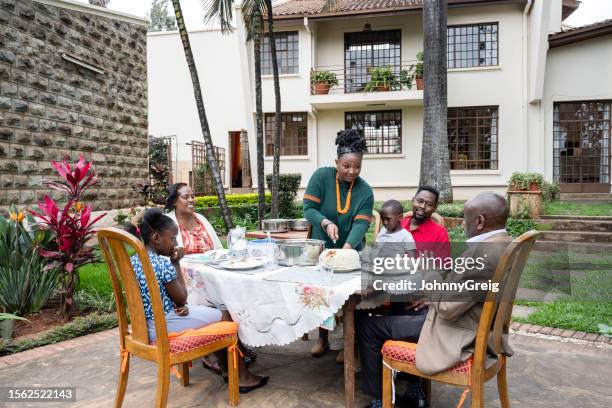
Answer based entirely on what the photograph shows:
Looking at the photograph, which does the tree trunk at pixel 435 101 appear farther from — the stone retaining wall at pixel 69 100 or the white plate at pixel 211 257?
the white plate at pixel 211 257

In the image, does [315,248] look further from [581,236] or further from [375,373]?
[581,236]

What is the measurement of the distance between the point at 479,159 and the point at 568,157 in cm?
265

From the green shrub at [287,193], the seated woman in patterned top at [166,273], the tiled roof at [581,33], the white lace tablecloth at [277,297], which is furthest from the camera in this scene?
the tiled roof at [581,33]

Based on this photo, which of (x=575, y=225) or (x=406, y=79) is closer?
(x=575, y=225)

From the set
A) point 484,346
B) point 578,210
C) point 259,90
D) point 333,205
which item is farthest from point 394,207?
point 578,210

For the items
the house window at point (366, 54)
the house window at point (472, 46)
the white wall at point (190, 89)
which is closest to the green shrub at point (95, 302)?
the house window at point (366, 54)

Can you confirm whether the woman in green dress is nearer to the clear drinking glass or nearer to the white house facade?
the clear drinking glass

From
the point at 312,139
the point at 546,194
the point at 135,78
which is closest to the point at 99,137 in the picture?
the point at 135,78

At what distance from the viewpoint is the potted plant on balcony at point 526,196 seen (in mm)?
9695

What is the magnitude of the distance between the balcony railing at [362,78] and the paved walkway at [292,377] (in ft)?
38.2

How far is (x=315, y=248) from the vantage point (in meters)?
3.16

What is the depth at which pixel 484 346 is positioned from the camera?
7.39ft

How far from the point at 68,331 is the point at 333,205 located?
294cm

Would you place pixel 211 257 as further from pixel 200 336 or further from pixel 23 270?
pixel 23 270
